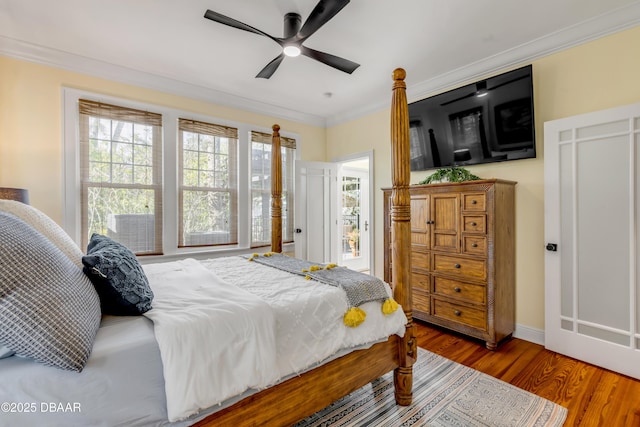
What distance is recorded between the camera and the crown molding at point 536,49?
2262mm

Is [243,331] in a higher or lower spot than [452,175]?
lower

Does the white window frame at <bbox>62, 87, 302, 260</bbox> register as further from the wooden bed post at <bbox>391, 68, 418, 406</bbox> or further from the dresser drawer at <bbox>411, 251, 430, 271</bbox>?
the wooden bed post at <bbox>391, 68, 418, 406</bbox>

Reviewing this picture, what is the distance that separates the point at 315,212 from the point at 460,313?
7.68 feet

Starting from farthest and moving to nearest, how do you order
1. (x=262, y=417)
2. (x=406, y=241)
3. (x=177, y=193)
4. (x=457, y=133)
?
1. (x=177, y=193)
2. (x=457, y=133)
3. (x=406, y=241)
4. (x=262, y=417)

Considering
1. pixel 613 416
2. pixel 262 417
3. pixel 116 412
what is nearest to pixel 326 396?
pixel 262 417

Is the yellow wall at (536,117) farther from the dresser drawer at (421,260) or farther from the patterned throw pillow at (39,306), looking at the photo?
the patterned throw pillow at (39,306)

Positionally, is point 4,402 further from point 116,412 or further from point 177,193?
point 177,193

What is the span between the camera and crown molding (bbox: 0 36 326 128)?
8.84ft

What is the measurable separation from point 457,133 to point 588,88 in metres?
1.07

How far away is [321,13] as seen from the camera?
1.88 meters

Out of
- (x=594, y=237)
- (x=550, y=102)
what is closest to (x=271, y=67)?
(x=550, y=102)

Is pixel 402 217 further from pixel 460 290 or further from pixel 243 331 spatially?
pixel 460 290

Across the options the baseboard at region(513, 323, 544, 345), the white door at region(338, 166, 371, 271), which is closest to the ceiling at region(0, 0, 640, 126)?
the white door at region(338, 166, 371, 271)

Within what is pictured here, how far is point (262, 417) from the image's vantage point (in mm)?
1285
